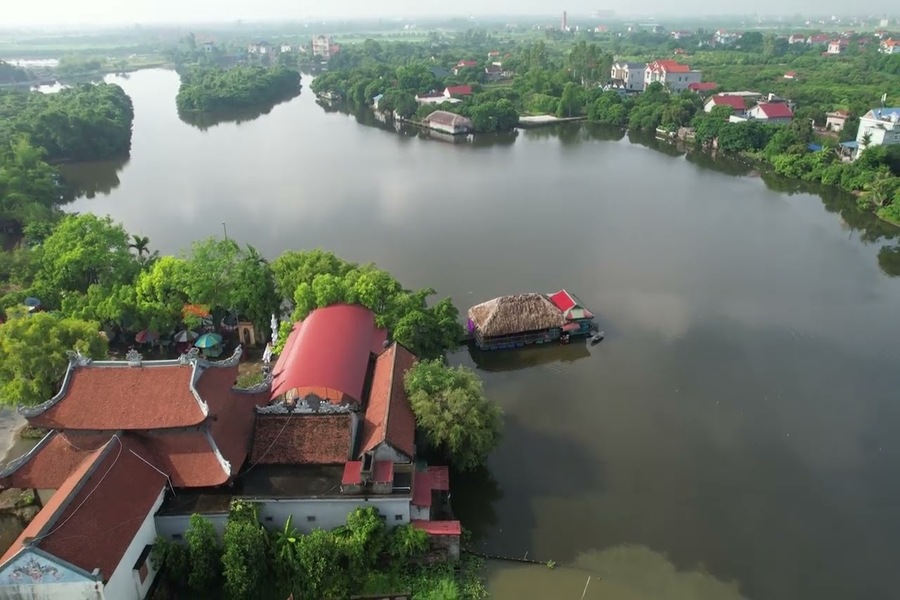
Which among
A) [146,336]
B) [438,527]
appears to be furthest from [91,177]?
[438,527]

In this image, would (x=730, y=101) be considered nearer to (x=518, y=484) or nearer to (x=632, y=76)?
(x=632, y=76)

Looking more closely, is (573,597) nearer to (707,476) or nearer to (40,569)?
(707,476)

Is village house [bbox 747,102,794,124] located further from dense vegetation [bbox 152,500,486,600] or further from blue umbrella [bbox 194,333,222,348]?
dense vegetation [bbox 152,500,486,600]

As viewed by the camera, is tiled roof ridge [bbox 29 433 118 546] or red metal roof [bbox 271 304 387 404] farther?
red metal roof [bbox 271 304 387 404]

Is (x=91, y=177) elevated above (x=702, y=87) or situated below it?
below

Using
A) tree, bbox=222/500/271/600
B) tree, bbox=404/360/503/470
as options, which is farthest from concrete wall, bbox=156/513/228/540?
tree, bbox=404/360/503/470

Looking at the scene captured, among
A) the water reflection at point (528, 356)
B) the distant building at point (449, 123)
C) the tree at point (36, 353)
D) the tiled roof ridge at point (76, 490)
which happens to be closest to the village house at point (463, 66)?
the distant building at point (449, 123)

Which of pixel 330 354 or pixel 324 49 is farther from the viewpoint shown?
pixel 324 49
